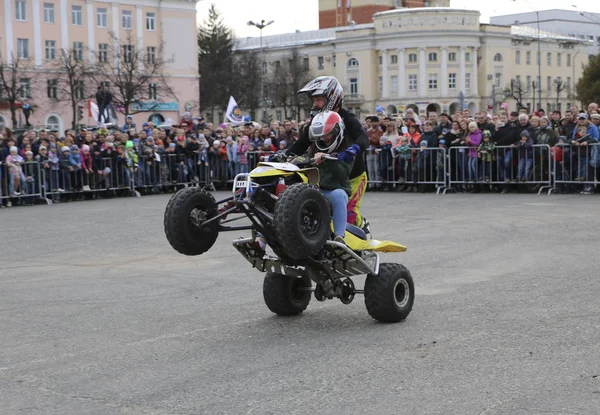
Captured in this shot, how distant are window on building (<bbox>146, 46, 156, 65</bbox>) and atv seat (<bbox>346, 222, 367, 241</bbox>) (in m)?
74.6

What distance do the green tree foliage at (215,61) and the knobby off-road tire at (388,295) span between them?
92.3 m

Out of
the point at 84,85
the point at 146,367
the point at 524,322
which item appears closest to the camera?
the point at 146,367

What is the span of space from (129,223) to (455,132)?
10311 millimetres

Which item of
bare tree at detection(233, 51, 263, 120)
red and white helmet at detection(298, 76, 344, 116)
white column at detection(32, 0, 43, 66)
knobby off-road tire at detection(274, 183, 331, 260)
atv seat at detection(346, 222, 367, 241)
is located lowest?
atv seat at detection(346, 222, 367, 241)

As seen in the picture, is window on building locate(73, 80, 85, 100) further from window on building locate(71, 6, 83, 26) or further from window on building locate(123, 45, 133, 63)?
window on building locate(71, 6, 83, 26)

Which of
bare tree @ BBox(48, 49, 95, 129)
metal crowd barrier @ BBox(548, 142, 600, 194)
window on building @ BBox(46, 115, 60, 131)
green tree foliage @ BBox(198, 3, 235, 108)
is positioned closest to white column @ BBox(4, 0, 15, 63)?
bare tree @ BBox(48, 49, 95, 129)

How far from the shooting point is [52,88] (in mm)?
79938

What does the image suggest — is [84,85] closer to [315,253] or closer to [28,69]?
[28,69]

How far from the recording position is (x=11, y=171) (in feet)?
77.9

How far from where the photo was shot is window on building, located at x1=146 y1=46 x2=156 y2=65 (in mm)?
82925

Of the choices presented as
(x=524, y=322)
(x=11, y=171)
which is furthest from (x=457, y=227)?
(x=11, y=171)

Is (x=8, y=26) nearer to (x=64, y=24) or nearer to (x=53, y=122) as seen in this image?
(x=64, y=24)

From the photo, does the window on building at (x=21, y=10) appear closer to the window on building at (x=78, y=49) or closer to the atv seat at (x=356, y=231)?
the window on building at (x=78, y=49)

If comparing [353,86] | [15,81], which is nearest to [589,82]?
[15,81]
